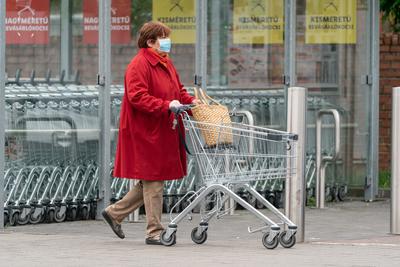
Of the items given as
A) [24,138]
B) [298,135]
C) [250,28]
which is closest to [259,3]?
[250,28]

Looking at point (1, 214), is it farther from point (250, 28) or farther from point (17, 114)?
A: point (250, 28)

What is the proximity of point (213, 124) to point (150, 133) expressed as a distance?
615 mm

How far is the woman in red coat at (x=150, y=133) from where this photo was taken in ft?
34.2

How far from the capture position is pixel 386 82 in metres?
17.4

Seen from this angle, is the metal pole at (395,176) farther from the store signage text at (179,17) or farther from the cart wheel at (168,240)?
the store signage text at (179,17)

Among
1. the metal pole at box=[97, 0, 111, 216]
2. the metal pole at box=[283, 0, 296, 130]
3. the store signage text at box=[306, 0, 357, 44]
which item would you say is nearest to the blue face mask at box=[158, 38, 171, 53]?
the metal pole at box=[97, 0, 111, 216]

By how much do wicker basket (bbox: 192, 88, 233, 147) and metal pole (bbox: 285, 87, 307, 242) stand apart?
0.59m

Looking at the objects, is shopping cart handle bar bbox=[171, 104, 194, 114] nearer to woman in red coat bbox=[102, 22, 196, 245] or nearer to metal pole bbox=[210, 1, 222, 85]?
woman in red coat bbox=[102, 22, 196, 245]

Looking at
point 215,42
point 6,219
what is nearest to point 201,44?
point 215,42

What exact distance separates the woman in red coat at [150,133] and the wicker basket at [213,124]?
285 millimetres

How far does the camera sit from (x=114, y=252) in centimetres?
991

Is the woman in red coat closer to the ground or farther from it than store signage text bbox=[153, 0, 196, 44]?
closer to the ground

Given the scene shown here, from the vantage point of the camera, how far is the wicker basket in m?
10.1

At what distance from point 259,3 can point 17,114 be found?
3.48m
